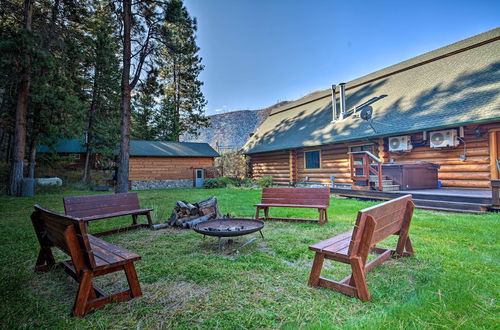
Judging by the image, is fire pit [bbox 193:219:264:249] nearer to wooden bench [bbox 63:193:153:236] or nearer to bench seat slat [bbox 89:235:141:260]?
bench seat slat [bbox 89:235:141:260]

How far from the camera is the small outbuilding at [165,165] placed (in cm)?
2020

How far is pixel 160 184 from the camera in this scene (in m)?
20.9

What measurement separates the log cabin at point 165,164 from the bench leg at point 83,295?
18.6 m

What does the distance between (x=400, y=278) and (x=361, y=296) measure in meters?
0.85

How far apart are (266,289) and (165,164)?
2000 centimetres

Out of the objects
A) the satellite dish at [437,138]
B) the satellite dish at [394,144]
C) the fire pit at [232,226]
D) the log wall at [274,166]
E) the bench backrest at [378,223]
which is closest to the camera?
the bench backrest at [378,223]

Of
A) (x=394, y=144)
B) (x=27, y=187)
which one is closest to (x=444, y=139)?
(x=394, y=144)

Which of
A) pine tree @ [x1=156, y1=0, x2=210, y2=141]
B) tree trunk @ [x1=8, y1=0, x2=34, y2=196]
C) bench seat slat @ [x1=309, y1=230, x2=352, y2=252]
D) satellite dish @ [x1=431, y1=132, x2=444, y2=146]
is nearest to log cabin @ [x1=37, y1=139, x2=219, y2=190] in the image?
pine tree @ [x1=156, y1=0, x2=210, y2=141]

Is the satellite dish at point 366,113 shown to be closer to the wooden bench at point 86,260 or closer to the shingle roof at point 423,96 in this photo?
the shingle roof at point 423,96

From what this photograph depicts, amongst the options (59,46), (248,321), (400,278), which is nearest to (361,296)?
(400,278)

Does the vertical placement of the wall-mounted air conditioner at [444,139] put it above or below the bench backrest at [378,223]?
above

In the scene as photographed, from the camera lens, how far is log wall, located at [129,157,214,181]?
20.2m

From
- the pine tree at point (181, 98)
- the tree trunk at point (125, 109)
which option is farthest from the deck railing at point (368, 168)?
the pine tree at point (181, 98)

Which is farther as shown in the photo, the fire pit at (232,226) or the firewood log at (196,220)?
the firewood log at (196,220)
